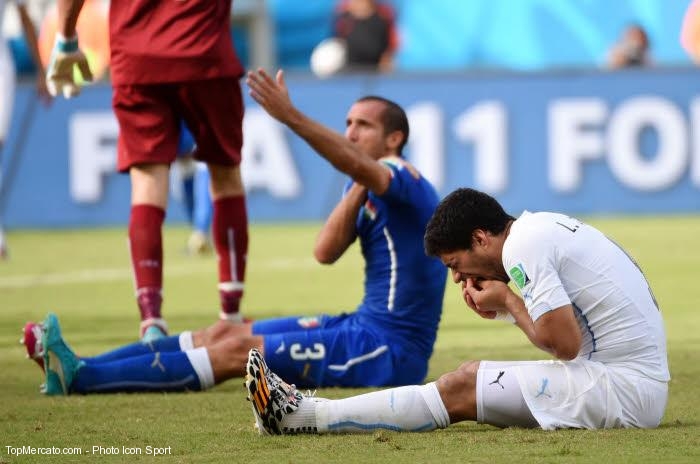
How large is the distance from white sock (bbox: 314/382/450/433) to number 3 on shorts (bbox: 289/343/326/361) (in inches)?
40.1

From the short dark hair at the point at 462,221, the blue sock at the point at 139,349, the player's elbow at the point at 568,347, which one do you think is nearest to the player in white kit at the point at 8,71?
the blue sock at the point at 139,349

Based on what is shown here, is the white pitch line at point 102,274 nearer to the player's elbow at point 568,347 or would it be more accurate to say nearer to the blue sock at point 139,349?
the blue sock at point 139,349

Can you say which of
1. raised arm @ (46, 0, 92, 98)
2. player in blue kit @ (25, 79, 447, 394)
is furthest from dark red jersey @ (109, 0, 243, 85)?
player in blue kit @ (25, 79, 447, 394)

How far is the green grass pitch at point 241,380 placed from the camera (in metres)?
4.73

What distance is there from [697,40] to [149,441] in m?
16.4

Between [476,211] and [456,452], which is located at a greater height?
[476,211]

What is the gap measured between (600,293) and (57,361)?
2.28 metres

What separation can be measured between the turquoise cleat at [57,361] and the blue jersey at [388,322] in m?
0.78

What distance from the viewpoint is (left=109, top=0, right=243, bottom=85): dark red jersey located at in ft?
23.8

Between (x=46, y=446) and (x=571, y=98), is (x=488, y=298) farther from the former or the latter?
(x=571, y=98)

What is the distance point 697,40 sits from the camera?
66.3 ft

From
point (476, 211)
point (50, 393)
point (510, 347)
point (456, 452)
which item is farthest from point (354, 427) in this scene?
point (510, 347)

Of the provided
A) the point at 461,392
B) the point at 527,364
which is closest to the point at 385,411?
the point at 461,392

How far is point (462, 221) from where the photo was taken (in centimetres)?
498
